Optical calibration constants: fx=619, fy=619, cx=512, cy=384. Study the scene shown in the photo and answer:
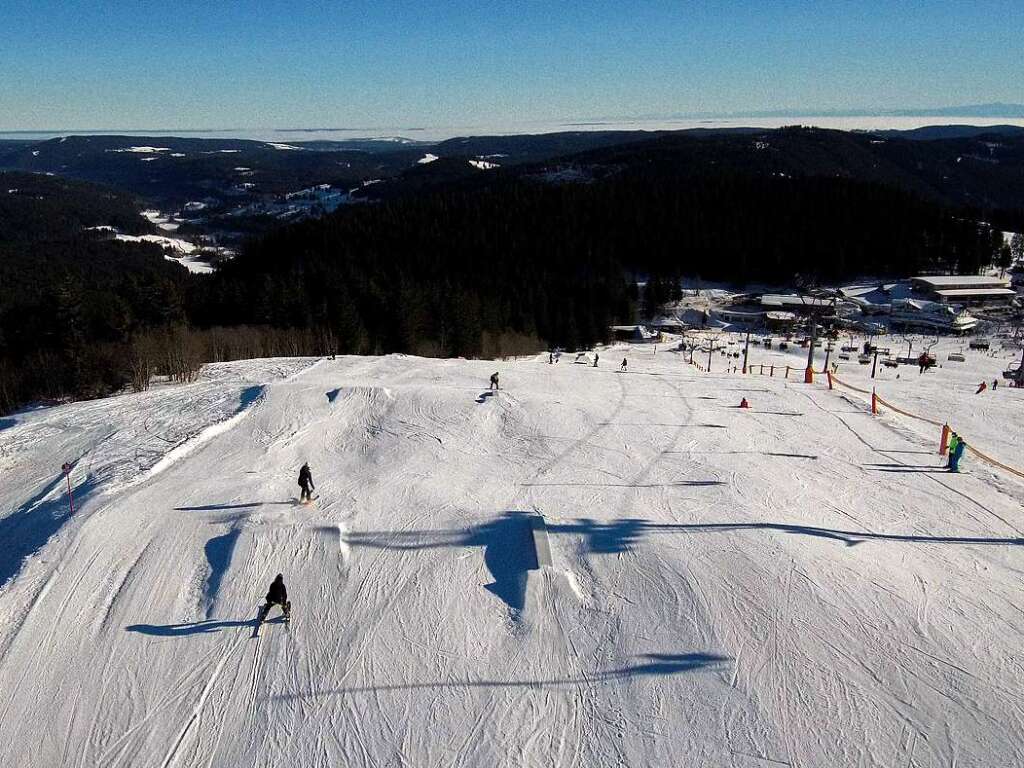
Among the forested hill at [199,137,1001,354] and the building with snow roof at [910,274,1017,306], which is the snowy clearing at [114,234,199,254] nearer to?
the forested hill at [199,137,1001,354]

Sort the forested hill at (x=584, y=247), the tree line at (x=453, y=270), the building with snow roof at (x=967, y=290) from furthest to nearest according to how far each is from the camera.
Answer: the building with snow roof at (x=967, y=290), the forested hill at (x=584, y=247), the tree line at (x=453, y=270)

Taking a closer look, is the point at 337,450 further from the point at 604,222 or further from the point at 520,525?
the point at 604,222

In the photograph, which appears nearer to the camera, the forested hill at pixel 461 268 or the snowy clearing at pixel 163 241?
the forested hill at pixel 461 268


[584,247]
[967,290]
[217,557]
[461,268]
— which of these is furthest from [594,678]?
[584,247]

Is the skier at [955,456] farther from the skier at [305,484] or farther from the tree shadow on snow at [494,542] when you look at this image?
the skier at [305,484]

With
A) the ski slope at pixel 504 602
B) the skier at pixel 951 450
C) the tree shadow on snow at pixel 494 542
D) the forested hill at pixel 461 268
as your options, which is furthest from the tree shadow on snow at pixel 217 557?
the forested hill at pixel 461 268

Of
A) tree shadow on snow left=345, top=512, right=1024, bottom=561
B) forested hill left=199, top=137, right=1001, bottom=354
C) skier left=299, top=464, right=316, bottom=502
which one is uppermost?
skier left=299, top=464, right=316, bottom=502

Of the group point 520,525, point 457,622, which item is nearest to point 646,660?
point 457,622

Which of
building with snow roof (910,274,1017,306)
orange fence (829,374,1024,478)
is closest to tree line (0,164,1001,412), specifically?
building with snow roof (910,274,1017,306)
